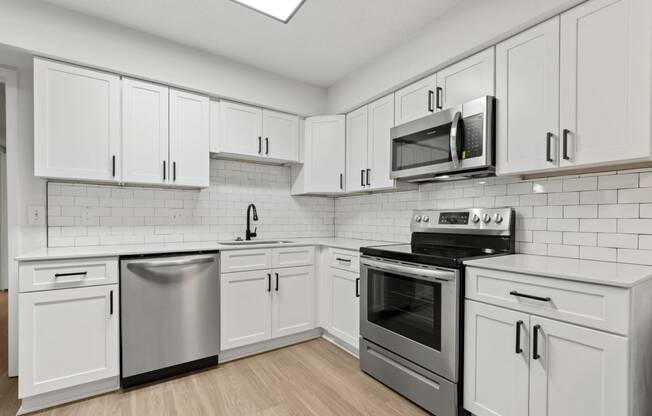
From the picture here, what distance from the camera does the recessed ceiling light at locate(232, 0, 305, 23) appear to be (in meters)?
2.05

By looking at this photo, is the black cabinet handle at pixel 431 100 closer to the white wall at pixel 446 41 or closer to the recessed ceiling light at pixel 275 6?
the white wall at pixel 446 41

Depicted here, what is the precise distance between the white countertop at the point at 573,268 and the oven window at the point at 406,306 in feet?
1.18

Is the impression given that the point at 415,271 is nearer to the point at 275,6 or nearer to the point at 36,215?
the point at 275,6

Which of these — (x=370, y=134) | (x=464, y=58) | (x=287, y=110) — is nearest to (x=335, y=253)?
(x=370, y=134)

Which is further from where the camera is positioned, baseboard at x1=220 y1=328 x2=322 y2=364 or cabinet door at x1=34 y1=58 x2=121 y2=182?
baseboard at x1=220 y1=328 x2=322 y2=364

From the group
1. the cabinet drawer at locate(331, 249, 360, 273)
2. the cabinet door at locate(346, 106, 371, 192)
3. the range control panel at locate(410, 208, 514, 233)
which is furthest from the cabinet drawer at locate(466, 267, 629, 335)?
the cabinet door at locate(346, 106, 371, 192)

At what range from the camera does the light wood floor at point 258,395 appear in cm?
195

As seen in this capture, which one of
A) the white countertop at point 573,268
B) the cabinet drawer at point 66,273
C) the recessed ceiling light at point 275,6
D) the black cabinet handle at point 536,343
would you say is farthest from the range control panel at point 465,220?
the cabinet drawer at point 66,273

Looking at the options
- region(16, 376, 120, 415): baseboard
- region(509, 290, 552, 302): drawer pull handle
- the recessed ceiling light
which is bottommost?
region(16, 376, 120, 415): baseboard

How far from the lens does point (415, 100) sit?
2.52 metres

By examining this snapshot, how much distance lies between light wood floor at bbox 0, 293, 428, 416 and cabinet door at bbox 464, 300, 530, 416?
429 millimetres

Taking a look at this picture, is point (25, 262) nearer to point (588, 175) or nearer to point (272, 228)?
point (272, 228)

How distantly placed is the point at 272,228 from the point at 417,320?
1.94 m

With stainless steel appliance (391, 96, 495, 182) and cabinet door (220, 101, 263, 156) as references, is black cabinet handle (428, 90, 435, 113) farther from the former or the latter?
cabinet door (220, 101, 263, 156)
